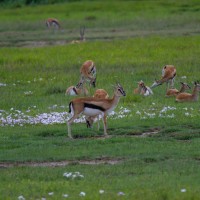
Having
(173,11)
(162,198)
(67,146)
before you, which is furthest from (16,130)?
(173,11)

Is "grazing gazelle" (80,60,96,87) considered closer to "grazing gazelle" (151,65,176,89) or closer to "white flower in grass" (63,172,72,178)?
"grazing gazelle" (151,65,176,89)

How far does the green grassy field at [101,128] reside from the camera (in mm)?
9922

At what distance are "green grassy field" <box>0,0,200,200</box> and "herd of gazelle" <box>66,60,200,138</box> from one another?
0.27 meters

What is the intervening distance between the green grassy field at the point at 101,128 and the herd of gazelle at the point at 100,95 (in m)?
0.27

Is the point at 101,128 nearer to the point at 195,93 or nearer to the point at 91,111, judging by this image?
the point at 91,111

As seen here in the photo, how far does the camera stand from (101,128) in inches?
580

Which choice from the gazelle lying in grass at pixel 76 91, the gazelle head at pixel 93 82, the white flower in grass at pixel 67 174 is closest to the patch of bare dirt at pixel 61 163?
the white flower in grass at pixel 67 174

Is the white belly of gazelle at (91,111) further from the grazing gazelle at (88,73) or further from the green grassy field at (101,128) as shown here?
the grazing gazelle at (88,73)

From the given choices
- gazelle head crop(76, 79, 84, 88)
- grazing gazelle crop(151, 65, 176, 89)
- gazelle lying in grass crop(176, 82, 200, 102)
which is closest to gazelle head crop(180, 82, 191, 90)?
grazing gazelle crop(151, 65, 176, 89)

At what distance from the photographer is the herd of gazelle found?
14125 mm

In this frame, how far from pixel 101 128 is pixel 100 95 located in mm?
2431

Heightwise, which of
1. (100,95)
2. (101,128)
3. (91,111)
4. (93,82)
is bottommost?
(101,128)

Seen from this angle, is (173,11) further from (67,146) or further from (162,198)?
(162,198)

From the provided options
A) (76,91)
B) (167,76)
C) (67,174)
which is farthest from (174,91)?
(67,174)
